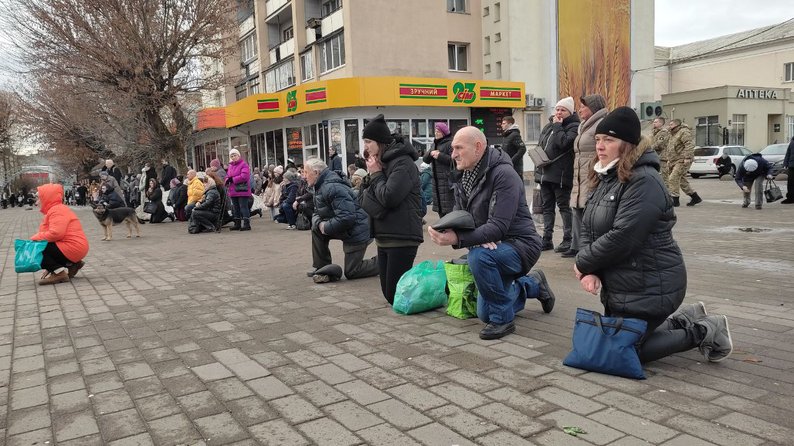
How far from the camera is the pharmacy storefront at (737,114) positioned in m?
44.3

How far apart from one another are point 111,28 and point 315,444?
19.3 m

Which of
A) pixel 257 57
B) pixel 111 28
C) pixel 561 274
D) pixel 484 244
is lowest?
pixel 561 274

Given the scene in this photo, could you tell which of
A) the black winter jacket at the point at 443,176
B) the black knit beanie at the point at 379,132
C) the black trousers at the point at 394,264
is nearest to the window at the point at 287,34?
the black winter jacket at the point at 443,176

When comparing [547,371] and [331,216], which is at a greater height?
[331,216]

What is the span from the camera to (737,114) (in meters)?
44.7

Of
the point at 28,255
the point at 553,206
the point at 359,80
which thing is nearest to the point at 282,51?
the point at 359,80

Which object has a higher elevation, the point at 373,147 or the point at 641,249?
the point at 373,147

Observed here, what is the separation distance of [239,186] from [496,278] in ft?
35.1

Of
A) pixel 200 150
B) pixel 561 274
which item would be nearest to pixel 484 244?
pixel 561 274

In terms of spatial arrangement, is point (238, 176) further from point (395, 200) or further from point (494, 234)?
point (494, 234)

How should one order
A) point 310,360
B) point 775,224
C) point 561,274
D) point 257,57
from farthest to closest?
point 257,57
point 775,224
point 561,274
point 310,360

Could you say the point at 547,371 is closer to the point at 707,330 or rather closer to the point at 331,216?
the point at 707,330

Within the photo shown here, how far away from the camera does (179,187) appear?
17.8 m

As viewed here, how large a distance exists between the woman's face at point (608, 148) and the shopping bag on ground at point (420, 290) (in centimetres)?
Answer: 214
